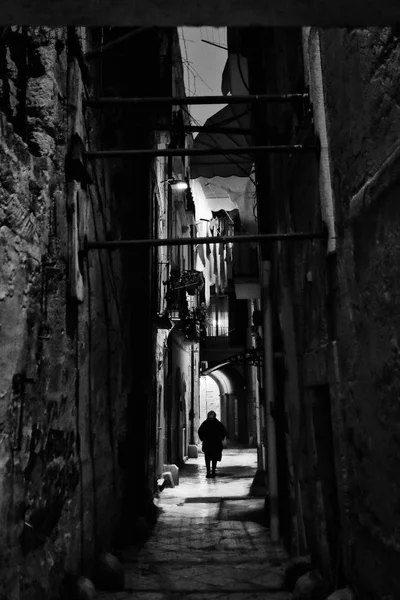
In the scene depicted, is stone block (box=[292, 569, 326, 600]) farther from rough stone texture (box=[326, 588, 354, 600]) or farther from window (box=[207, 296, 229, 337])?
window (box=[207, 296, 229, 337])

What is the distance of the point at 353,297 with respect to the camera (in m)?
3.95

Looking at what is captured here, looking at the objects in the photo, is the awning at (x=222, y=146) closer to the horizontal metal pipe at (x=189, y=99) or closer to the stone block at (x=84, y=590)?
the horizontal metal pipe at (x=189, y=99)

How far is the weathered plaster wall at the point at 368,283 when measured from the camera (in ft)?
10.6

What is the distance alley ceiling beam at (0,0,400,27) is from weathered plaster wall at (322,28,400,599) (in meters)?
1.23

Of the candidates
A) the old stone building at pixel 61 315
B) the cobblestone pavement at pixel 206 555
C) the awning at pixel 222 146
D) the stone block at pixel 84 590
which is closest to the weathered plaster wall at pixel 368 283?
the cobblestone pavement at pixel 206 555

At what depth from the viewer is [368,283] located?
364 centimetres

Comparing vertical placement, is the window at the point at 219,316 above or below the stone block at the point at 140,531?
above

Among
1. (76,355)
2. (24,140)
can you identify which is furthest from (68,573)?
(24,140)

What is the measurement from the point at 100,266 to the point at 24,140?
2.31 metres

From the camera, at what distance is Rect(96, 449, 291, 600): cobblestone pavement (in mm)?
4984

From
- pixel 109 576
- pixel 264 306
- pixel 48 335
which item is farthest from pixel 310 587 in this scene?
pixel 264 306

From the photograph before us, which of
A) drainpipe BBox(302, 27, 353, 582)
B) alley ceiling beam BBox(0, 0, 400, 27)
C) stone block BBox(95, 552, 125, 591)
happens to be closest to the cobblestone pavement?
stone block BBox(95, 552, 125, 591)

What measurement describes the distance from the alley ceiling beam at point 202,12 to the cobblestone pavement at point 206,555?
4.50 meters

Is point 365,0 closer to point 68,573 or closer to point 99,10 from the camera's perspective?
point 99,10
